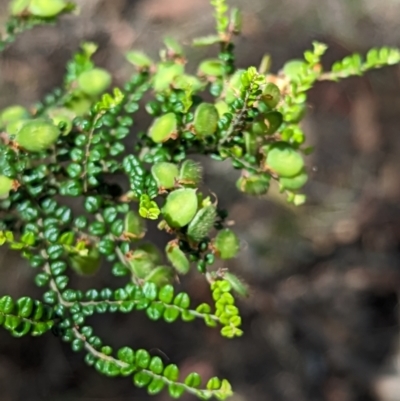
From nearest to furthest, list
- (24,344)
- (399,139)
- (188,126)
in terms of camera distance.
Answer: (188,126) < (24,344) < (399,139)

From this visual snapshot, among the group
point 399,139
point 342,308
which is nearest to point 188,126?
point 342,308

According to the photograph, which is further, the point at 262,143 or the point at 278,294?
the point at 278,294

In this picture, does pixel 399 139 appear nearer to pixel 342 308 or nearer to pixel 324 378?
pixel 342 308

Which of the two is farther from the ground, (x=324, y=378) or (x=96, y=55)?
(x=96, y=55)

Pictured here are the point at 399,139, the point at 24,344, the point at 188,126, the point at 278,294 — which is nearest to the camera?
the point at 188,126

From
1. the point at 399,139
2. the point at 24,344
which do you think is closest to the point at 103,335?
the point at 24,344

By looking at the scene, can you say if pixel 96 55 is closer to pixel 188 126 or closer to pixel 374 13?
pixel 374 13

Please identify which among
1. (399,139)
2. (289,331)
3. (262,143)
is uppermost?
(262,143)
